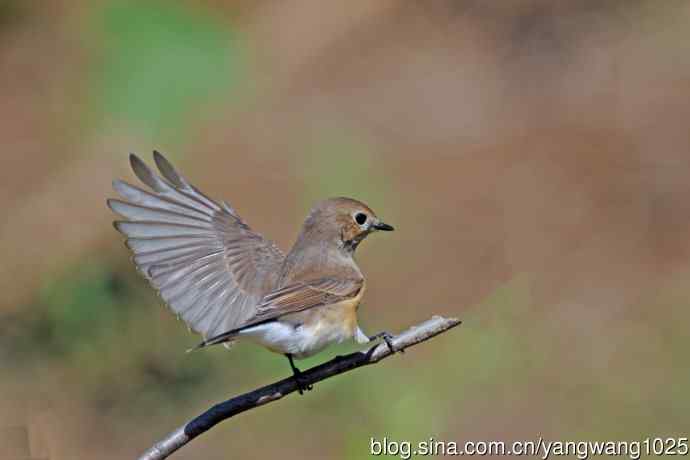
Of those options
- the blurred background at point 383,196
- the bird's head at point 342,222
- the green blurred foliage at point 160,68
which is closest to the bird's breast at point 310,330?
the bird's head at point 342,222

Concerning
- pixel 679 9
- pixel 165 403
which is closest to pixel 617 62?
pixel 679 9

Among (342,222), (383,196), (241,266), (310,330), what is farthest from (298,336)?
(383,196)

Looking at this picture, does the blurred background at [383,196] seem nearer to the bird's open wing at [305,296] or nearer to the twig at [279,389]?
the bird's open wing at [305,296]

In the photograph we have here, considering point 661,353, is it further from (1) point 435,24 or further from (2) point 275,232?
(1) point 435,24

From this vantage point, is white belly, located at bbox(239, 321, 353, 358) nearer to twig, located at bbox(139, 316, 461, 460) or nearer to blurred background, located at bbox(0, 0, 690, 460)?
twig, located at bbox(139, 316, 461, 460)

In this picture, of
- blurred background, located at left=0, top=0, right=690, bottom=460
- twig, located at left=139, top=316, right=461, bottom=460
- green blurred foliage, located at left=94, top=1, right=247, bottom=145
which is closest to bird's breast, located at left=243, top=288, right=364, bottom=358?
twig, located at left=139, top=316, right=461, bottom=460

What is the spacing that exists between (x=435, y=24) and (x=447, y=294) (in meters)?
2.81

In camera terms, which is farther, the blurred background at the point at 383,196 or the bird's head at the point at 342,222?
the blurred background at the point at 383,196

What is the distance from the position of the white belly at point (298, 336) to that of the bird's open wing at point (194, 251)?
0.17 meters

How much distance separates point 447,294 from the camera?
24.4ft

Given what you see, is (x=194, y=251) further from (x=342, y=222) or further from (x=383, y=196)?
(x=383, y=196)

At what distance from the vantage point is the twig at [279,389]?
10.3 feet

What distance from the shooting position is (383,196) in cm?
800

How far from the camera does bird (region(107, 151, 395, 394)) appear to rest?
4.21 meters
